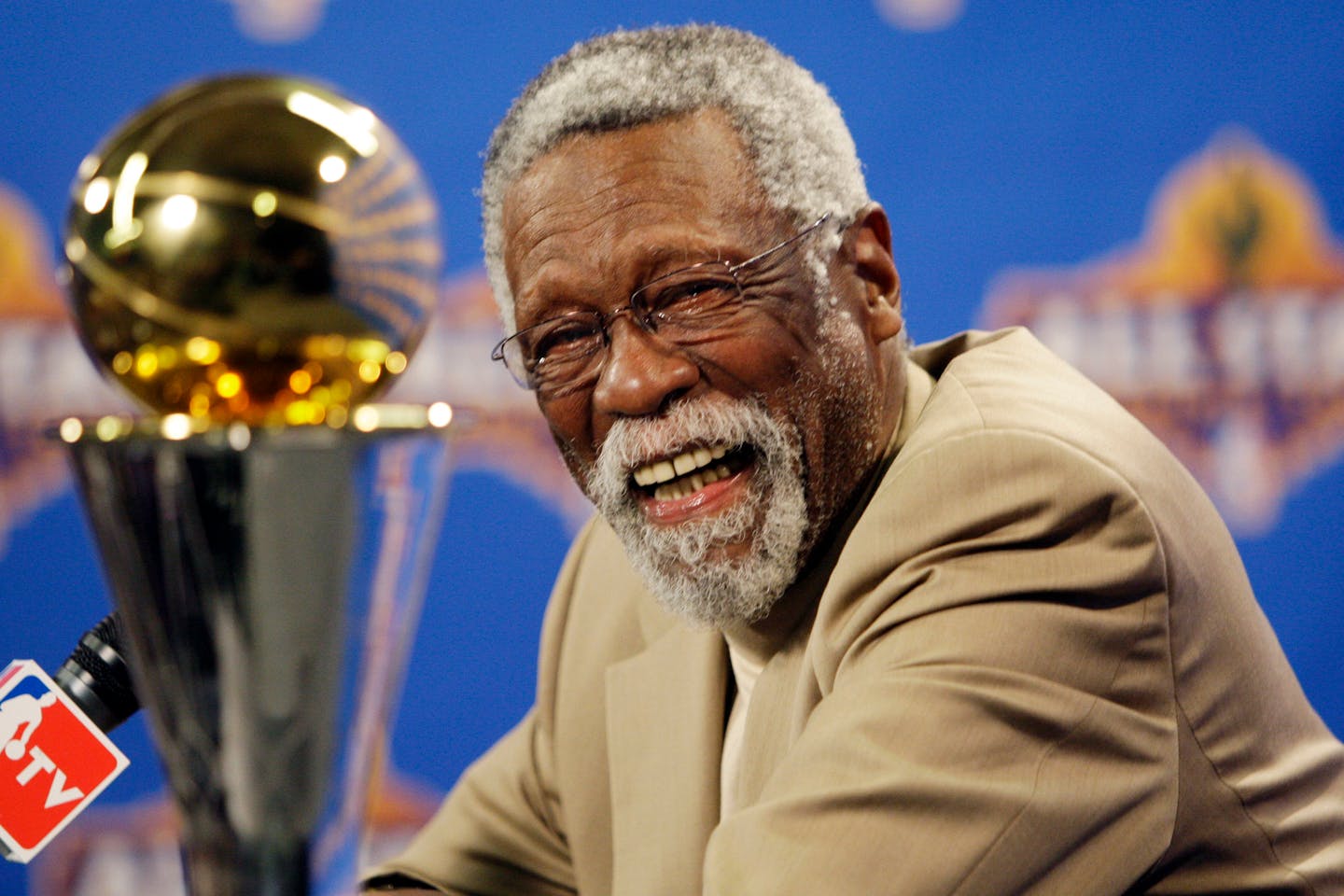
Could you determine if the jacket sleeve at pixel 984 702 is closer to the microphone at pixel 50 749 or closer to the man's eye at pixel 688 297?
the man's eye at pixel 688 297

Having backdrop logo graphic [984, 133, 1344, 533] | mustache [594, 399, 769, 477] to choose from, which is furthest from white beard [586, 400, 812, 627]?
backdrop logo graphic [984, 133, 1344, 533]

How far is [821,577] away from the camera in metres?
1.26

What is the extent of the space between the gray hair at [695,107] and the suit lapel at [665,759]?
1.21 ft

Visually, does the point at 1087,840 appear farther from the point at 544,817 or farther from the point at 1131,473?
the point at 544,817

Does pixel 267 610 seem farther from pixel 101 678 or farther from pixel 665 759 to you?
pixel 665 759

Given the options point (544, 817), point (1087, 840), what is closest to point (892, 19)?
point (544, 817)

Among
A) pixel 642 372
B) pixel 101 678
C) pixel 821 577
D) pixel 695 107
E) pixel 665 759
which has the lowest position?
pixel 665 759

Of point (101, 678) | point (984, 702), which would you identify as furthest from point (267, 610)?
point (984, 702)

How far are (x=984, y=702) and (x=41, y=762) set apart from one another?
556mm

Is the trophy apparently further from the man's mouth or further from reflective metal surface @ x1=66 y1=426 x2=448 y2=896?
the man's mouth

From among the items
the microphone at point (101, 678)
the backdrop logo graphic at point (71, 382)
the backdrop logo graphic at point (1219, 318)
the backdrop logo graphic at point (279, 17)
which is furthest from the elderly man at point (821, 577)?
the backdrop logo graphic at point (279, 17)

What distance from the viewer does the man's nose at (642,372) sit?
119 cm

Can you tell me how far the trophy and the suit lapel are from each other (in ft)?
2.66

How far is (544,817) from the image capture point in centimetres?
158
